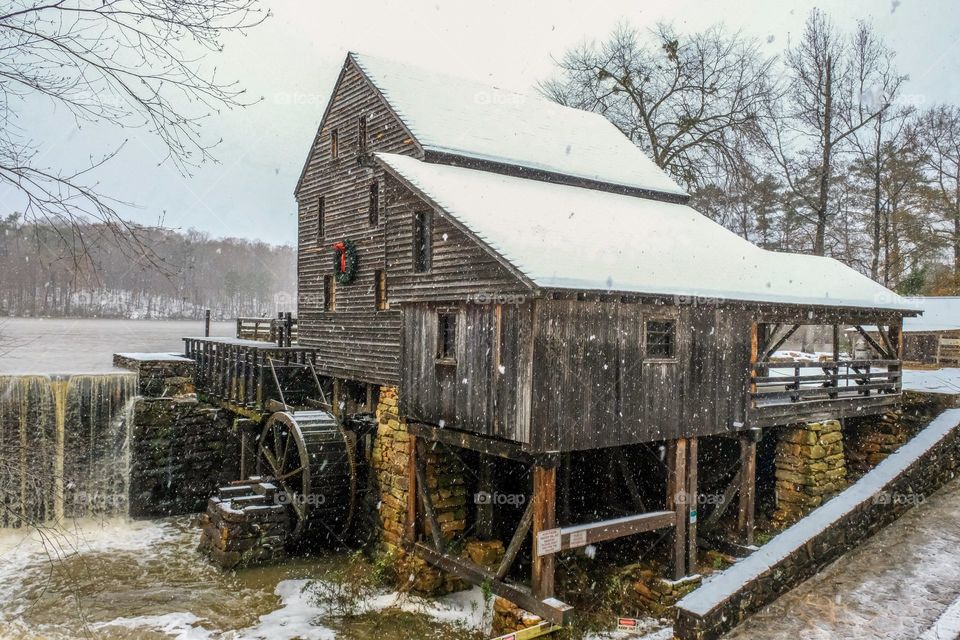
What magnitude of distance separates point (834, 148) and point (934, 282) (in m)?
14.0

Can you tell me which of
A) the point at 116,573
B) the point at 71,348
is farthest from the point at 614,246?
the point at 71,348

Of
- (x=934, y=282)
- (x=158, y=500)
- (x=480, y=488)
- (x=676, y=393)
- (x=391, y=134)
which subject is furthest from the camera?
(x=934, y=282)

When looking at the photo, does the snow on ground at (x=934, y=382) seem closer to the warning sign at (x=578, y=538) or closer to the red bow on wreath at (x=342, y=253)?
the warning sign at (x=578, y=538)

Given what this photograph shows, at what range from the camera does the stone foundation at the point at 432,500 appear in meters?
12.5

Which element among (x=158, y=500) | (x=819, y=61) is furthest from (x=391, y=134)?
(x=819, y=61)

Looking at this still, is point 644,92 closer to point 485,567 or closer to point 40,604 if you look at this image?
point 485,567

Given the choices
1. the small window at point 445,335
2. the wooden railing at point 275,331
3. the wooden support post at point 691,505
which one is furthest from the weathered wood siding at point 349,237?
the wooden support post at point 691,505

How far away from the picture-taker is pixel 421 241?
12.8 m

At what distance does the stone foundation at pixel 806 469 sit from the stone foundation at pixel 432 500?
6.43m

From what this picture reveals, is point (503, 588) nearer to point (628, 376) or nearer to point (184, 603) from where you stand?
point (628, 376)

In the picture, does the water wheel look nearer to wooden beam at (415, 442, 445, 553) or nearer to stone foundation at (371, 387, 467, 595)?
stone foundation at (371, 387, 467, 595)

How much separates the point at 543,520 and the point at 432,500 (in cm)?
335

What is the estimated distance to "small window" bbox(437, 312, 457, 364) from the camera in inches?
453

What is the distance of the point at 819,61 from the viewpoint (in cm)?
2772
